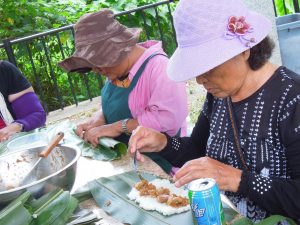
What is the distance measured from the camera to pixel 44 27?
710 cm

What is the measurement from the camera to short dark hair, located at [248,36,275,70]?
1.61m

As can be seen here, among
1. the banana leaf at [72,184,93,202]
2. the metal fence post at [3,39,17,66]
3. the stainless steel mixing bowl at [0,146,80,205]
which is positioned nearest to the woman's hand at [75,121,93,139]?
the stainless steel mixing bowl at [0,146,80,205]

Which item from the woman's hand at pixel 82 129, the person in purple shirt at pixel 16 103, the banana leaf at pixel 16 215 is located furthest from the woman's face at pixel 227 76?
the person in purple shirt at pixel 16 103

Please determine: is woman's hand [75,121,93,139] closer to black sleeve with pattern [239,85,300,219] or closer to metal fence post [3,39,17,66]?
black sleeve with pattern [239,85,300,219]

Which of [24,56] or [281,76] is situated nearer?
[281,76]

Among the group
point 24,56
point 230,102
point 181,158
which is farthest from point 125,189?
point 24,56

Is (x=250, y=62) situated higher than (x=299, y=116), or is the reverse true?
(x=250, y=62)

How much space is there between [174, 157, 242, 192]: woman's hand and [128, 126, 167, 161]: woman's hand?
0.38m

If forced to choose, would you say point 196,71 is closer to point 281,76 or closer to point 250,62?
point 250,62

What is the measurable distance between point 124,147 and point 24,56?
509 cm

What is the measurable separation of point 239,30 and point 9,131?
6.44 ft

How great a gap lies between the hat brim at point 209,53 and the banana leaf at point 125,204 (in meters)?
0.48

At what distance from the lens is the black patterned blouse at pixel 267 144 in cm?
153

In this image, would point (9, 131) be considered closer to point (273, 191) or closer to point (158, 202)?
point (158, 202)
